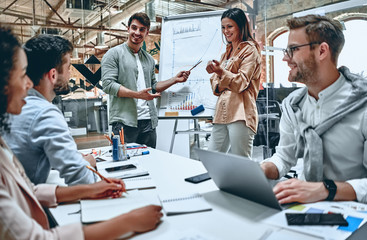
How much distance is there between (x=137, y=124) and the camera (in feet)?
8.79

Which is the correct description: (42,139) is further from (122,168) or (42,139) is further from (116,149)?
(116,149)

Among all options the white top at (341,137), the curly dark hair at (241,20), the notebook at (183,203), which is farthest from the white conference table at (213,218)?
the curly dark hair at (241,20)

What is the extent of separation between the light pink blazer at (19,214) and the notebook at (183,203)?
1.03 ft

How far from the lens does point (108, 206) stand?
3.43ft

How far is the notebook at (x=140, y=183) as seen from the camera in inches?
49.6

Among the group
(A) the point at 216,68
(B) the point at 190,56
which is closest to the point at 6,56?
(A) the point at 216,68

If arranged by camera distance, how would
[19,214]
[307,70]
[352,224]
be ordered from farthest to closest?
[307,70]
[352,224]
[19,214]

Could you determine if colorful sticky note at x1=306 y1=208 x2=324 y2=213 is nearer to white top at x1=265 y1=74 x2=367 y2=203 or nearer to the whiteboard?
white top at x1=265 y1=74 x2=367 y2=203

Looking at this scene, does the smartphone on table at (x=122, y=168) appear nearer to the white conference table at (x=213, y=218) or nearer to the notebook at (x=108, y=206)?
the white conference table at (x=213, y=218)

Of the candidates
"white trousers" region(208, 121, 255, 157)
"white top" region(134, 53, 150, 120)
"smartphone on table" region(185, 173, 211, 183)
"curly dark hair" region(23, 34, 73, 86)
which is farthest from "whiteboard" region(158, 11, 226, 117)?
"curly dark hair" region(23, 34, 73, 86)

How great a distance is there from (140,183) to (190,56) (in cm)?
187

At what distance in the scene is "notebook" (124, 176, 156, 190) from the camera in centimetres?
126

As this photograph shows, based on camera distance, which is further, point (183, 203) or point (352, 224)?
point (183, 203)

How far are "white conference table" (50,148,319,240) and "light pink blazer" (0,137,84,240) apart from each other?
5.8 inches
